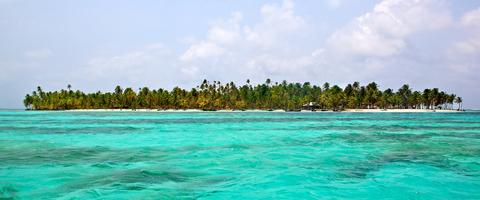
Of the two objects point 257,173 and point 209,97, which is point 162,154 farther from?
point 209,97

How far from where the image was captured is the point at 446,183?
14461 mm

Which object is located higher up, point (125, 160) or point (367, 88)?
point (367, 88)

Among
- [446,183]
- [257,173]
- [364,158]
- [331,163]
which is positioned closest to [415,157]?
[364,158]

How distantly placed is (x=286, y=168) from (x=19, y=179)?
10588 mm

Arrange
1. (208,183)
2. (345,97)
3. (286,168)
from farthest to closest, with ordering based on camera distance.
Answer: (345,97) → (286,168) → (208,183)

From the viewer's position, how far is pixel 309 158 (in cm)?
2148

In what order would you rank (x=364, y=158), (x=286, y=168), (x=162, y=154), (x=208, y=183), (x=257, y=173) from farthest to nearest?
1. (x=162, y=154)
2. (x=364, y=158)
3. (x=286, y=168)
4. (x=257, y=173)
5. (x=208, y=183)

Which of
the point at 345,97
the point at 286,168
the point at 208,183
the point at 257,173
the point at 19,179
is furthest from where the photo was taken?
the point at 345,97

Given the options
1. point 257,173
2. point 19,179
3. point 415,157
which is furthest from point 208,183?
point 415,157

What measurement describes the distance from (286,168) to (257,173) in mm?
1789

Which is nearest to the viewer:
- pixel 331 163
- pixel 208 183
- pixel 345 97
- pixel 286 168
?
pixel 208 183

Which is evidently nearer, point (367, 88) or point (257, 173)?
point (257, 173)

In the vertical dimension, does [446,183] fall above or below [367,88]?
below

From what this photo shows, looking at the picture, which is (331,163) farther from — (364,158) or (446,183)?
(446,183)
